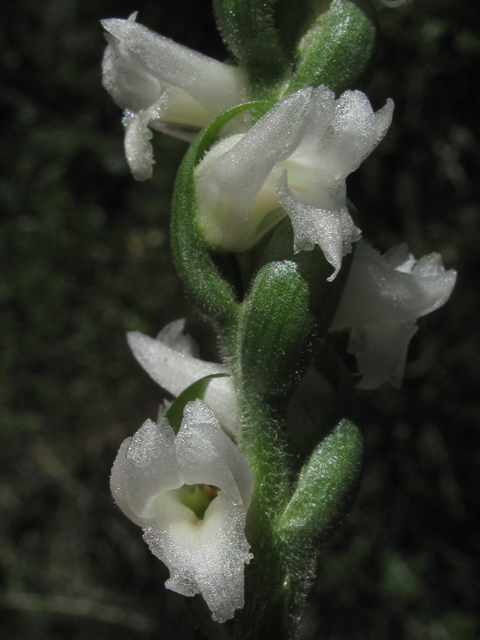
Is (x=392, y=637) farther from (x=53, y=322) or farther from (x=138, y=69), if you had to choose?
(x=138, y=69)

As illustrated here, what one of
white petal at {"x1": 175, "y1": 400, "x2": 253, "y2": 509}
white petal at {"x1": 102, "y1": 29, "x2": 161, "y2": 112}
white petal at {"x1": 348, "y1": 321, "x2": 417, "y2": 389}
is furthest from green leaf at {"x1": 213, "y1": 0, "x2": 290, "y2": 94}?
white petal at {"x1": 175, "y1": 400, "x2": 253, "y2": 509}

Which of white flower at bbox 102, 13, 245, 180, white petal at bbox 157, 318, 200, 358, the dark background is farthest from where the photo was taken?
the dark background

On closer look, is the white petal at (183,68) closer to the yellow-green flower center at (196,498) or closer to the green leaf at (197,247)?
Result: the green leaf at (197,247)

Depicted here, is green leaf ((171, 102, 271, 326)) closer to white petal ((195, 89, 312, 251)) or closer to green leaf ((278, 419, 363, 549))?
white petal ((195, 89, 312, 251))

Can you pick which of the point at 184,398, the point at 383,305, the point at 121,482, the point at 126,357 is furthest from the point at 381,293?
the point at 126,357

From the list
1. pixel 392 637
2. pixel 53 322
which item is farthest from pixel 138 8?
pixel 392 637

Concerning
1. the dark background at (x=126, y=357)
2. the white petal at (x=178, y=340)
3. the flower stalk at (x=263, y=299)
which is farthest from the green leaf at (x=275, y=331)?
the dark background at (x=126, y=357)
